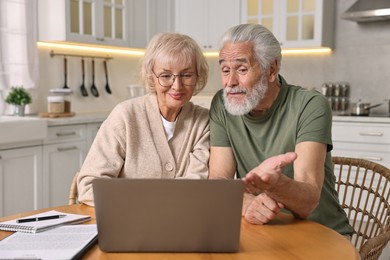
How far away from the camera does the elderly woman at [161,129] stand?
1.80m

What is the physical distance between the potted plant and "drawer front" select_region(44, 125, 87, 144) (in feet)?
1.00

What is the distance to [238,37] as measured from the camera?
1.76 meters

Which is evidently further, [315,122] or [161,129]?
[161,129]

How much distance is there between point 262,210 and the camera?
148 cm

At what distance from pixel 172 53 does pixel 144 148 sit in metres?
0.35

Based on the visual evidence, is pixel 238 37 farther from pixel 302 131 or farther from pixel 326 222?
pixel 326 222

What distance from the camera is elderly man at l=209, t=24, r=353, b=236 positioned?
1638 mm

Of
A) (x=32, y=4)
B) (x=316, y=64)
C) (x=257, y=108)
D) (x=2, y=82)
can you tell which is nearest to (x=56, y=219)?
(x=257, y=108)

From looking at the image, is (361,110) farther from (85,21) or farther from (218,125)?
(218,125)

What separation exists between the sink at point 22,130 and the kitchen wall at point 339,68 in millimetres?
829

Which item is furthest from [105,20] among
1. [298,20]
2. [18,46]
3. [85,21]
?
[298,20]

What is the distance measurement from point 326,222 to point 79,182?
874 mm

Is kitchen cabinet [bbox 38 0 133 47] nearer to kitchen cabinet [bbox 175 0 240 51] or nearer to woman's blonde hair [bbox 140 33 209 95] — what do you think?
kitchen cabinet [bbox 175 0 240 51]

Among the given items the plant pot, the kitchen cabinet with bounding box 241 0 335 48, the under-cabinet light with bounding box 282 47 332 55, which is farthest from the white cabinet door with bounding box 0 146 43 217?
the under-cabinet light with bounding box 282 47 332 55
